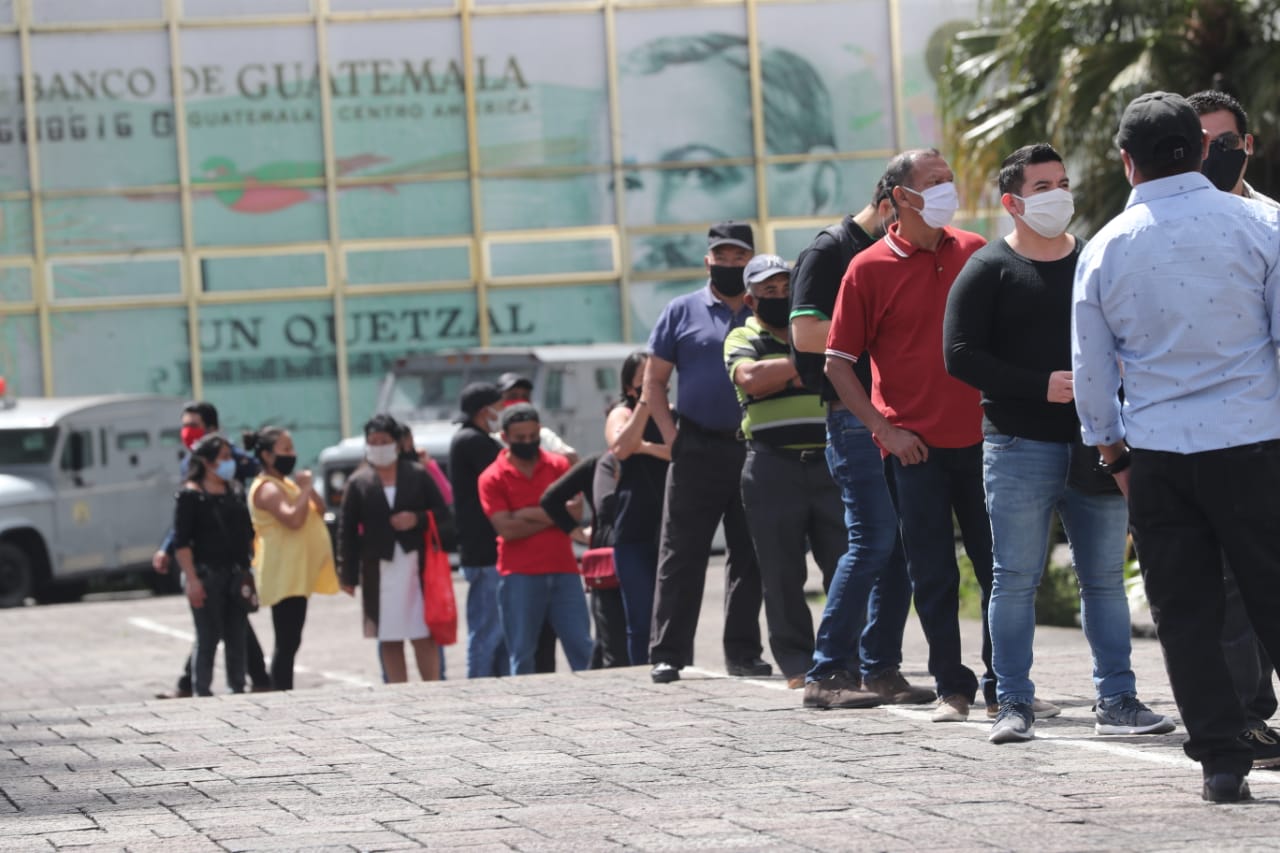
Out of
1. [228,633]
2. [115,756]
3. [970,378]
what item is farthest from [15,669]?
[970,378]

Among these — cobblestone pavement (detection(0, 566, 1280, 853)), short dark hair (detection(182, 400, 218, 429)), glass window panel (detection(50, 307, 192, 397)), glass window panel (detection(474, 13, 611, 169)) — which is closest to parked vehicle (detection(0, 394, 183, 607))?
glass window panel (detection(50, 307, 192, 397))

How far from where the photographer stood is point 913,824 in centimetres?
548

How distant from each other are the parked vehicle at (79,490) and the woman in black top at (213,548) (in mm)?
10117

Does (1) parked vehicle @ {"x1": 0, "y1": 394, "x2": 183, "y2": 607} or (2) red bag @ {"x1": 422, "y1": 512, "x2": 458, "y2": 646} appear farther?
(1) parked vehicle @ {"x1": 0, "y1": 394, "x2": 183, "y2": 607}

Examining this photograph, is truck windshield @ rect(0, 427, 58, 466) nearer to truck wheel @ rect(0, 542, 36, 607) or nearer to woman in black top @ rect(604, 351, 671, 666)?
truck wheel @ rect(0, 542, 36, 607)

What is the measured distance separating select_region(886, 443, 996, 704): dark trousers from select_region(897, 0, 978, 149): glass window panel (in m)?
21.9

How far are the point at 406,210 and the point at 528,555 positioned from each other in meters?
18.4

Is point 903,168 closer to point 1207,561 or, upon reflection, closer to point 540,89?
point 1207,561

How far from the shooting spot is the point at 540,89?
29.1 m

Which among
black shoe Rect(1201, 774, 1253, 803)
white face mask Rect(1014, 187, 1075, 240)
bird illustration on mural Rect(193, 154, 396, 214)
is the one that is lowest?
black shoe Rect(1201, 774, 1253, 803)

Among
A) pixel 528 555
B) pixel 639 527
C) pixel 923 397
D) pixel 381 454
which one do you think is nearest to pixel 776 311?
pixel 923 397

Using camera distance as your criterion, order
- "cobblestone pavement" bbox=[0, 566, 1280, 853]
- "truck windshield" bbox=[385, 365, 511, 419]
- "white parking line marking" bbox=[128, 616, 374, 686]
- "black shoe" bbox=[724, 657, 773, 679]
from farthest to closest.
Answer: "truck windshield" bbox=[385, 365, 511, 419] → "white parking line marking" bbox=[128, 616, 374, 686] → "black shoe" bbox=[724, 657, 773, 679] → "cobblestone pavement" bbox=[0, 566, 1280, 853]

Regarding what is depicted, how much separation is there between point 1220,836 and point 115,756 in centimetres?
408

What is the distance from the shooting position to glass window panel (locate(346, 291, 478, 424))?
29.0 metres
